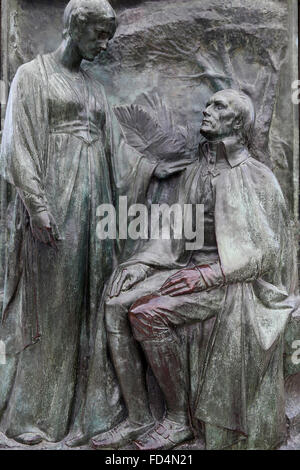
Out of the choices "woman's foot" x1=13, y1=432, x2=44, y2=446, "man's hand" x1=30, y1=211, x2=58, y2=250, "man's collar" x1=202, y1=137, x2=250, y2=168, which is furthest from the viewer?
"man's collar" x1=202, y1=137, x2=250, y2=168

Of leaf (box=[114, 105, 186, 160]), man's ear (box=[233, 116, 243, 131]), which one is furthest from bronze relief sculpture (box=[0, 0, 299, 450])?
leaf (box=[114, 105, 186, 160])

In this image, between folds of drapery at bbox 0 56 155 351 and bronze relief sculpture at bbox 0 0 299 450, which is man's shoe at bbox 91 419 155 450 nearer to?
bronze relief sculpture at bbox 0 0 299 450

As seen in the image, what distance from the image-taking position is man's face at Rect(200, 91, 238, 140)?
12.7 ft

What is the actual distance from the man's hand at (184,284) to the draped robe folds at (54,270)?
1.54 ft

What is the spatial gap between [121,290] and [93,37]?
164 cm

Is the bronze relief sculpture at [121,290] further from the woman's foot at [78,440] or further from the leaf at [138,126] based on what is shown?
the leaf at [138,126]

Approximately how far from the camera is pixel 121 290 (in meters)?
3.82

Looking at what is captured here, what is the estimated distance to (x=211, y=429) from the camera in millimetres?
3703

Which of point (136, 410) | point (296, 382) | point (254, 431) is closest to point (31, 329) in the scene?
point (136, 410)

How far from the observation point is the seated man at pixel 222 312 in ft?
12.1

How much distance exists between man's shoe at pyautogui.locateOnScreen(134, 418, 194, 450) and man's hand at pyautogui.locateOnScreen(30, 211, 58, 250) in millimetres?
1335

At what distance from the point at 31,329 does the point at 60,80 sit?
1.63 m

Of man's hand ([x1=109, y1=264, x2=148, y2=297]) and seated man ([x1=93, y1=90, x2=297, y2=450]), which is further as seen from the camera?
man's hand ([x1=109, y1=264, x2=148, y2=297])

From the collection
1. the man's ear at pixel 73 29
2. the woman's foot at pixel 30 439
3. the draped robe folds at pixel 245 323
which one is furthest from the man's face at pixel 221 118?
the woman's foot at pixel 30 439
